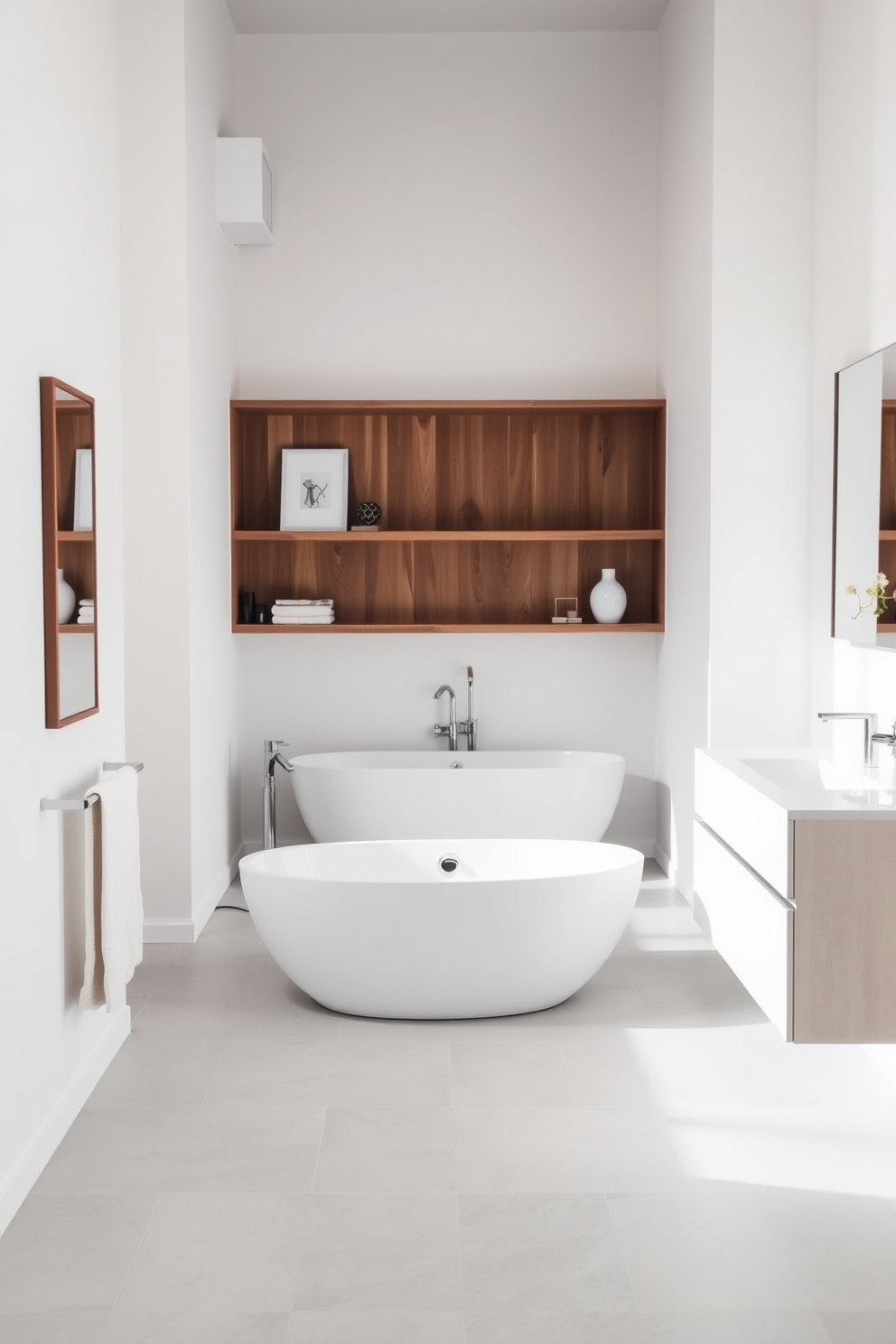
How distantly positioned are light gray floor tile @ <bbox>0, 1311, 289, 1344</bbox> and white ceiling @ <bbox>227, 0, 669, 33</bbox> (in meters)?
4.86

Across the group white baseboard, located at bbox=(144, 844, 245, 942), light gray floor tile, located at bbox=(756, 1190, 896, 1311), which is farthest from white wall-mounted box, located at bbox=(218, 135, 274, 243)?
light gray floor tile, located at bbox=(756, 1190, 896, 1311)

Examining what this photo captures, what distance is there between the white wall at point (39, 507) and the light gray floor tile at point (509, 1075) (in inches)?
38.2

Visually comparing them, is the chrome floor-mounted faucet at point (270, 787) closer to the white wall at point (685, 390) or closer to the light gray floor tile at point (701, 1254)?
the white wall at point (685, 390)

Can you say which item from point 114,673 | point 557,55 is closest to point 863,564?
point 114,673

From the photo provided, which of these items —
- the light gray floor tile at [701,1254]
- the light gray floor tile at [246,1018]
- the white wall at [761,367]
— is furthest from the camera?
the white wall at [761,367]

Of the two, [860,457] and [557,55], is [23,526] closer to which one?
[860,457]

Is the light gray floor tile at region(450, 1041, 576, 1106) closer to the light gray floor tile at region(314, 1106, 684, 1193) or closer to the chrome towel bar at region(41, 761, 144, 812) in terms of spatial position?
the light gray floor tile at region(314, 1106, 684, 1193)

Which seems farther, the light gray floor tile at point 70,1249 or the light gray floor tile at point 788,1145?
the light gray floor tile at point 788,1145

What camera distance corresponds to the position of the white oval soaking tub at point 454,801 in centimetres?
496

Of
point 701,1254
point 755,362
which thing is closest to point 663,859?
point 755,362

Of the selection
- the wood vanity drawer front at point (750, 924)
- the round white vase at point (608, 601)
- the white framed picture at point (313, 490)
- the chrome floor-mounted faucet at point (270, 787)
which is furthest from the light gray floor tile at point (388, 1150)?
the white framed picture at point (313, 490)

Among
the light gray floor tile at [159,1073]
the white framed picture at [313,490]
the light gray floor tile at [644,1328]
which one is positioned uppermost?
the white framed picture at [313,490]

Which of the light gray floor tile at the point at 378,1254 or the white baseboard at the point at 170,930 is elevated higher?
the white baseboard at the point at 170,930

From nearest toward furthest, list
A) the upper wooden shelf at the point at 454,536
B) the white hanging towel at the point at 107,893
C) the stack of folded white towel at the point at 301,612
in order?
the white hanging towel at the point at 107,893 → the upper wooden shelf at the point at 454,536 → the stack of folded white towel at the point at 301,612
